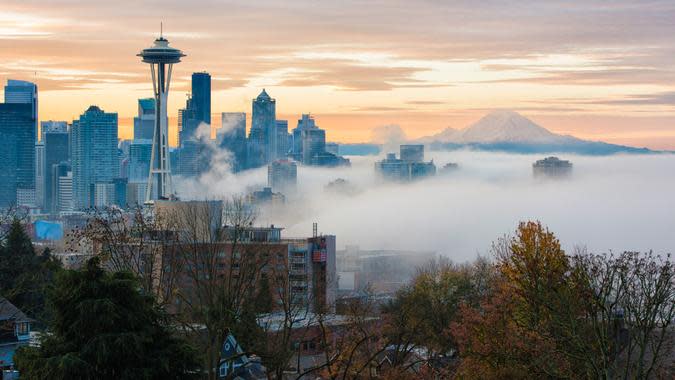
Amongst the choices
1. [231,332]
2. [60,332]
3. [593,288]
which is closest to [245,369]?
[231,332]

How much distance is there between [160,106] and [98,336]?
147559 millimetres

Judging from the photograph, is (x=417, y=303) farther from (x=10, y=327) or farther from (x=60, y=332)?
(x=60, y=332)

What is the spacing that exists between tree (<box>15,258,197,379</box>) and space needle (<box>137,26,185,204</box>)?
12725 centimetres

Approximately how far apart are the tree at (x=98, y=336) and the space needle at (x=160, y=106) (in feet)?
417

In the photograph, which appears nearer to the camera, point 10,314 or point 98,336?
point 98,336

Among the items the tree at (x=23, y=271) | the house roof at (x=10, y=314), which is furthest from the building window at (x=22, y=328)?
the tree at (x=23, y=271)

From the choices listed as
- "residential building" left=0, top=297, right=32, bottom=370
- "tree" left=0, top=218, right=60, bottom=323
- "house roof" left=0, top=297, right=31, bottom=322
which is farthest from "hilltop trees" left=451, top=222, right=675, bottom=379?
"tree" left=0, top=218, right=60, bottom=323

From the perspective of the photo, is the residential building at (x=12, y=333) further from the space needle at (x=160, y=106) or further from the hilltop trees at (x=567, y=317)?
the space needle at (x=160, y=106)

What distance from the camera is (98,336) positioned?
2272 centimetres

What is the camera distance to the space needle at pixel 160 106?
162 meters

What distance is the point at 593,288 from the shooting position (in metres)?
28.8

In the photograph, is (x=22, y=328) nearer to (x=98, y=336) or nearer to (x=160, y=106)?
(x=98, y=336)

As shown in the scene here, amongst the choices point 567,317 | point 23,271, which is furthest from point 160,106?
point 567,317

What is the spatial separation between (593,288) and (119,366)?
460 inches
